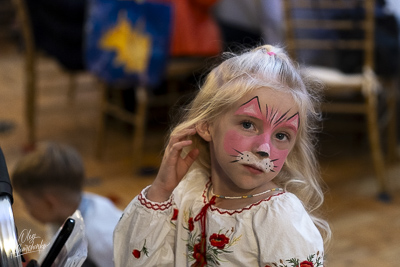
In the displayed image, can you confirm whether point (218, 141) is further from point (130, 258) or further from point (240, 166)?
point (130, 258)

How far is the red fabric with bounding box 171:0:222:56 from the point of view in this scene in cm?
250

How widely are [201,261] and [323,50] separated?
1.94 meters

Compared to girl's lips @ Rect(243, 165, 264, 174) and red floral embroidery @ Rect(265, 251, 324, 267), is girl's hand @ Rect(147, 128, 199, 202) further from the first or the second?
red floral embroidery @ Rect(265, 251, 324, 267)

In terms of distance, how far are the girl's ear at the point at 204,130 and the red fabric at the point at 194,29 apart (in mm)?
1505

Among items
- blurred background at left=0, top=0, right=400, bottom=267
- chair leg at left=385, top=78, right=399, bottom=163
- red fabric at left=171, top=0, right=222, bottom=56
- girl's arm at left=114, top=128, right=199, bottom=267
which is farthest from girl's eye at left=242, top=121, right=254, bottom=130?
chair leg at left=385, top=78, right=399, bottom=163

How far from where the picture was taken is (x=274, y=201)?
940mm

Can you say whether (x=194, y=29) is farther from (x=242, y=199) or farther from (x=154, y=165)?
(x=242, y=199)

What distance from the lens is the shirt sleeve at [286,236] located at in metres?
0.88

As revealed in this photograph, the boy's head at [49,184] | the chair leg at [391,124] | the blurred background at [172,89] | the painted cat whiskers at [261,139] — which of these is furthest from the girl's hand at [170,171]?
the chair leg at [391,124]

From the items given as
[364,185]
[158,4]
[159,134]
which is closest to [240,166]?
[158,4]

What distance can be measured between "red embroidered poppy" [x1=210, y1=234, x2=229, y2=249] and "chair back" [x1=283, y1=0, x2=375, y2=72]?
4.99 ft

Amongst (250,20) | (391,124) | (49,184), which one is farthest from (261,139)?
(391,124)

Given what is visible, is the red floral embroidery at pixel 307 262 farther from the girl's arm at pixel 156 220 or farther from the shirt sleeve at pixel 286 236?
the girl's arm at pixel 156 220

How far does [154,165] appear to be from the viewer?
278 cm
